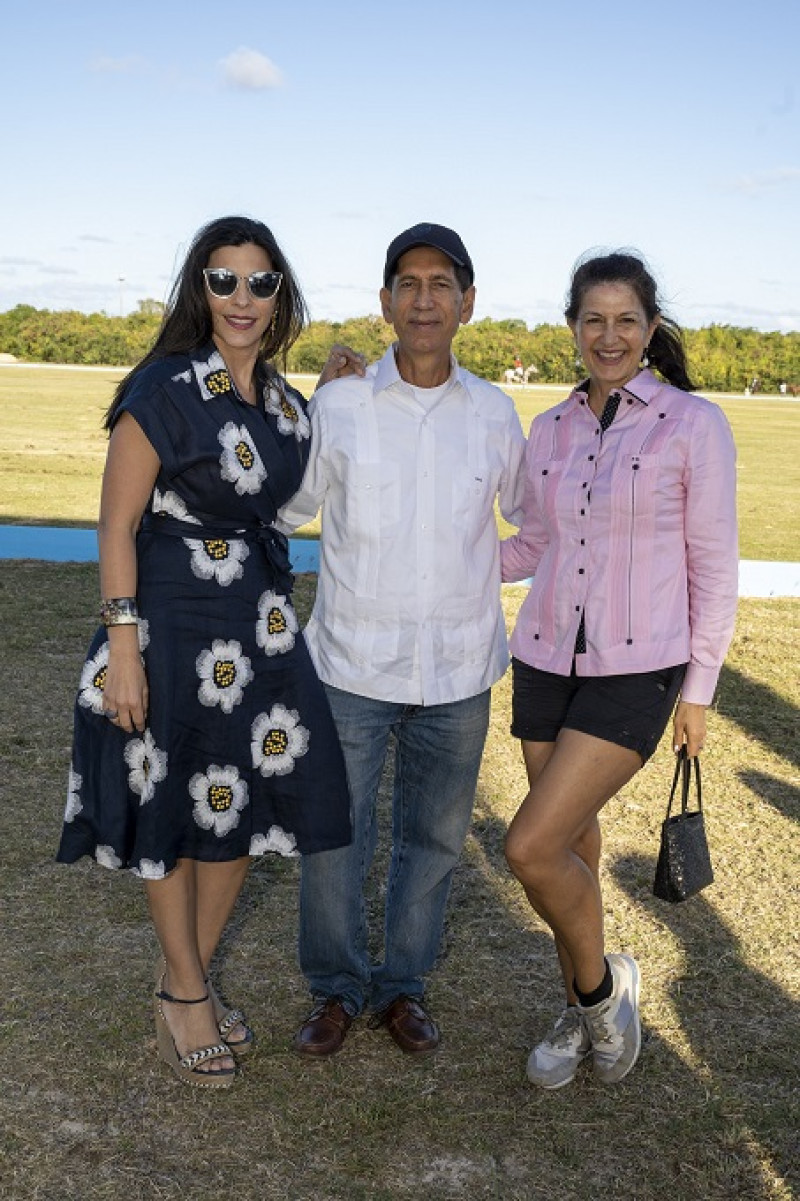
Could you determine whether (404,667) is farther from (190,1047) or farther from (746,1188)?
(746,1188)

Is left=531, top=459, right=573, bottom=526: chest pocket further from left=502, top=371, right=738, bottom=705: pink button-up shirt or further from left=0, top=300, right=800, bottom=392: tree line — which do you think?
left=0, top=300, right=800, bottom=392: tree line

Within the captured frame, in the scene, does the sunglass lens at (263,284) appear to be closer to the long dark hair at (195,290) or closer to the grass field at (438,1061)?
the long dark hair at (195,290)

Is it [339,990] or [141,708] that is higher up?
[141,708]

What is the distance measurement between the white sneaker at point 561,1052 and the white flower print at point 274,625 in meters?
Answer: 1.17

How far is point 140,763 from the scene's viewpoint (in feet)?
9.19

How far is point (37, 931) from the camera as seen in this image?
381cm

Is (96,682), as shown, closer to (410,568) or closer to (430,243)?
(410,568)

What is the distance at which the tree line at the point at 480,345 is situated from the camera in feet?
180

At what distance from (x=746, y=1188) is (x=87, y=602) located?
20.3ft

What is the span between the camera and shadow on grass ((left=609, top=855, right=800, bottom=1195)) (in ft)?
9.77


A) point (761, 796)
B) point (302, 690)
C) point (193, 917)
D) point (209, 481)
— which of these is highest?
point (209, 481)

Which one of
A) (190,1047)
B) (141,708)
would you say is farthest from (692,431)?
(190,1047)

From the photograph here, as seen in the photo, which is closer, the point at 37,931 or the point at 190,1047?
the point at 190,1047

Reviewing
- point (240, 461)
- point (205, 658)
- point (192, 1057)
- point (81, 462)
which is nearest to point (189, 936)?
point (192, 1057)
